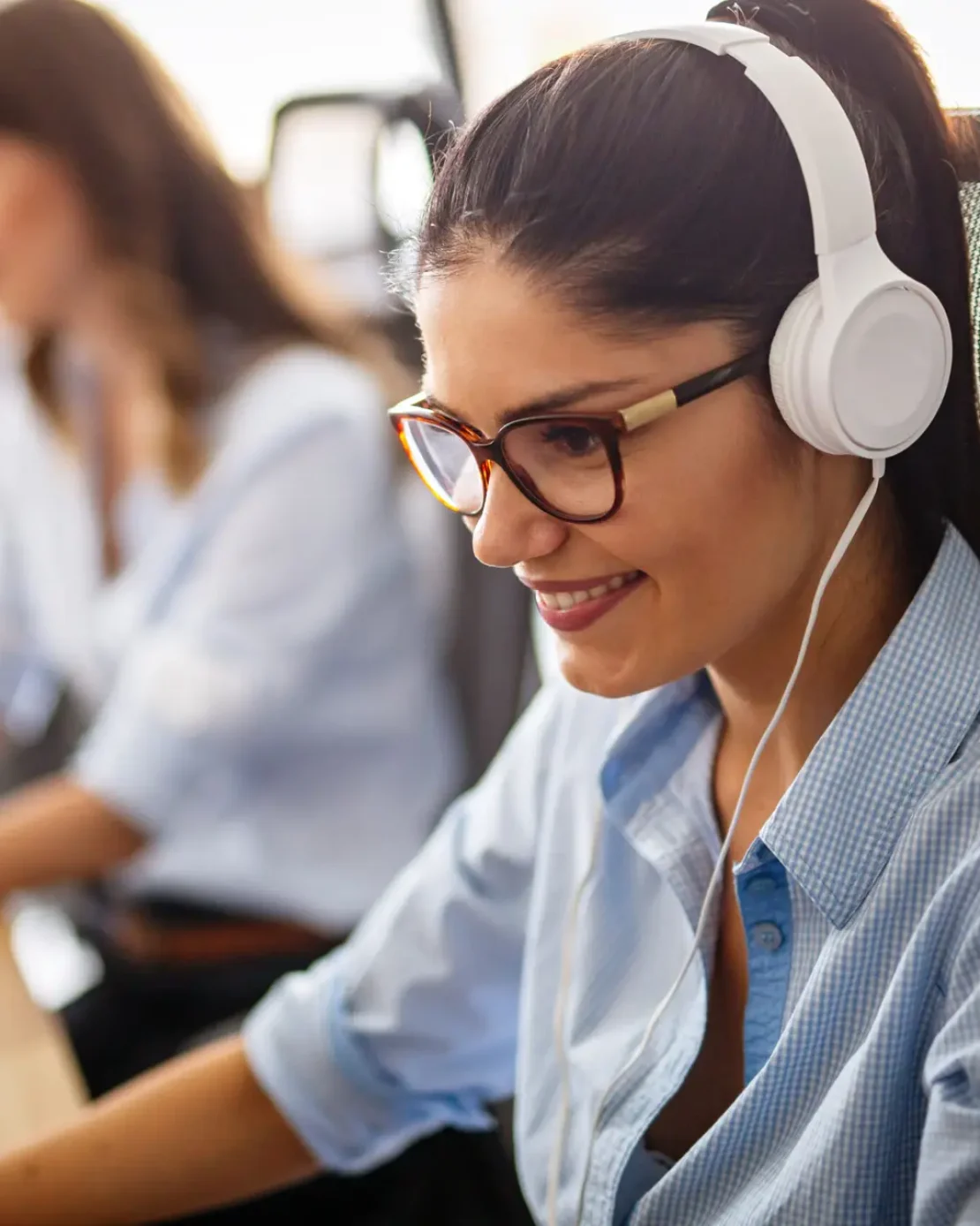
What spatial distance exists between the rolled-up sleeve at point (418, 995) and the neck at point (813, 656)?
6.7 inches

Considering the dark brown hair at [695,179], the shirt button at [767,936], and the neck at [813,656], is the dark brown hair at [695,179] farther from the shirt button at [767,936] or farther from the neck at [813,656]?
the shirt button at [767,936]

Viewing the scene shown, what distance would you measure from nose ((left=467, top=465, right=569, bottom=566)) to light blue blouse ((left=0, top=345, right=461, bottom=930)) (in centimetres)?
72

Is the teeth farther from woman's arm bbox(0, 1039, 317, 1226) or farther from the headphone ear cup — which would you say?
woman's arm bbox(0, 1039, 317, 1226)

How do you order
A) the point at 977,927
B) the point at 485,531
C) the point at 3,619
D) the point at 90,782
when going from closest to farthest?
the point at 977,927 → the point at 485,531 → the point at 90,782 → the point at 3,619

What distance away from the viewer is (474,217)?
27.1 inches

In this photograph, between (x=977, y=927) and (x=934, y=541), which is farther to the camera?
(x=934, y=541)

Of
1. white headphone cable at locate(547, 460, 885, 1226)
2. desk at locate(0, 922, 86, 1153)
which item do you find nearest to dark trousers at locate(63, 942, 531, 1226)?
desk at locate(0, 922, 86, 1153)

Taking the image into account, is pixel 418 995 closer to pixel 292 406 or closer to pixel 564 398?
pixel 564 398

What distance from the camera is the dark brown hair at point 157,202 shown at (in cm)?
143

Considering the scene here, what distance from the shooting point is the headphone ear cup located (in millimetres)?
633

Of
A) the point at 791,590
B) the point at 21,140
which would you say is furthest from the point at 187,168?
the point at 791,590

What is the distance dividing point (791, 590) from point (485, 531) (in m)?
0.17

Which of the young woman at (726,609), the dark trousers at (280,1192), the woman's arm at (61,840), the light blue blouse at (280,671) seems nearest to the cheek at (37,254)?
the light blue blouse at (280,671)

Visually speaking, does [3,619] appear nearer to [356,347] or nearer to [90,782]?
[90,782]
